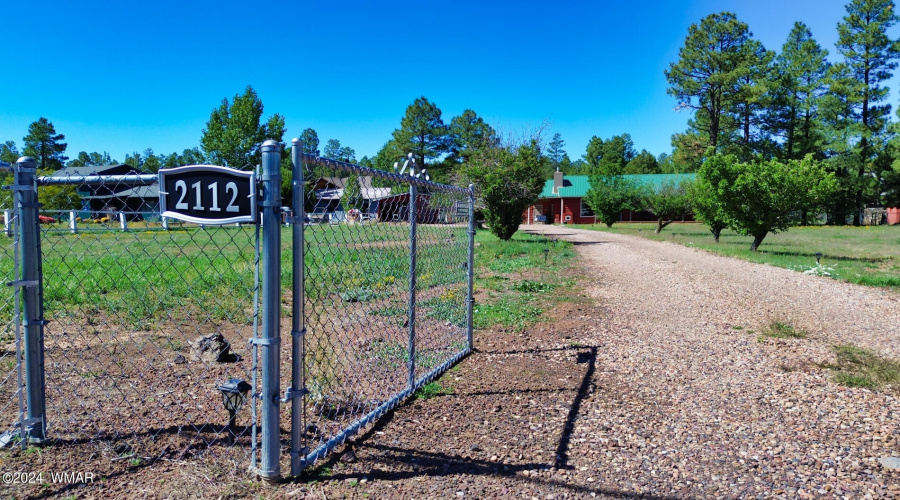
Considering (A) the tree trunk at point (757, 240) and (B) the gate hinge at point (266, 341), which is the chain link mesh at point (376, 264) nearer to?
(B) the gate hinge at point (266, 341)

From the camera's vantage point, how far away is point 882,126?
138 feet

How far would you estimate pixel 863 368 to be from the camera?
499 centimetres

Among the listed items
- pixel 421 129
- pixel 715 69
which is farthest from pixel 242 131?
pixel 715 69

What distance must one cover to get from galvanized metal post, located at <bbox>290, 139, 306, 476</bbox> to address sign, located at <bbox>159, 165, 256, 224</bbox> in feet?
0.64

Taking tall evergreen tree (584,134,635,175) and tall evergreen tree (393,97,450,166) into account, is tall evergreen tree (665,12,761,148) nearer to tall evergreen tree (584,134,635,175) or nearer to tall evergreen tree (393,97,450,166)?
tall evergreen tree (393,97,450,166)

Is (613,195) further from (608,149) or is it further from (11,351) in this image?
(608,149)

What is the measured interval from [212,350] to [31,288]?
2.05 m

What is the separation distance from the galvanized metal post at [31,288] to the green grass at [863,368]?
5.63 m

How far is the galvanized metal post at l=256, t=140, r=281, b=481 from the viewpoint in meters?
2.49

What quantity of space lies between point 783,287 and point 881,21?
43.0m

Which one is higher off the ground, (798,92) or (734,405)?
(798,92)

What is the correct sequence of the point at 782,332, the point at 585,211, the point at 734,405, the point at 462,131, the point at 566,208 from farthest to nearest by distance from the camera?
the point at 462,131 → the point at 566,208 → the point at 585,211 → the point at 782,332 → the point at 734,405

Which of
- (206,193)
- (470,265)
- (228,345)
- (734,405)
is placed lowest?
(734,405)

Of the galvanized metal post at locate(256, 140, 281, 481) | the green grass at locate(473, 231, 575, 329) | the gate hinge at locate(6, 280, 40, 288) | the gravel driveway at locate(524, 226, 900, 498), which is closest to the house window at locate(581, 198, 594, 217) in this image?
the green grass at locate(473, 231, 575, 329)
